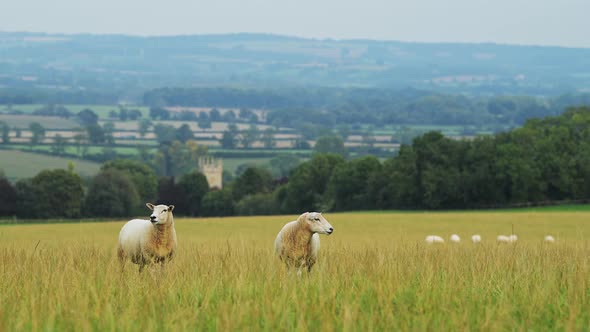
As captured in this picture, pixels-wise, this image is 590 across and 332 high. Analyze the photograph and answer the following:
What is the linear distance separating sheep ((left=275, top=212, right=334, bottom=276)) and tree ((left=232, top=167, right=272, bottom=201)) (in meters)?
152

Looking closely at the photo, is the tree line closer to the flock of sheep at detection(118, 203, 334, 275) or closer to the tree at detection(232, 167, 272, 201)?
the tree at detection(232, 167, 272, 201)

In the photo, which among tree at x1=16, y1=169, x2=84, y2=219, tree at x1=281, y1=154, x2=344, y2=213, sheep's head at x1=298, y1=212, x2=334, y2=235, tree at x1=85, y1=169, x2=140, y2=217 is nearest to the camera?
sheep's head at x1=298, y1=212, x2=334, y2=235

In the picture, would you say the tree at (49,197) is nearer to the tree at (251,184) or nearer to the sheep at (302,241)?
the tree at (251,184)

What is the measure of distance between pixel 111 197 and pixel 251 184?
31826mm

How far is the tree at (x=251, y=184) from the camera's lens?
170 meters

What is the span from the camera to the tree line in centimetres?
10931

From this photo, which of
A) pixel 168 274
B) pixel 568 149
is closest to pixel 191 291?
pixel 168 274

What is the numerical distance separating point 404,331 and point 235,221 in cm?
6418

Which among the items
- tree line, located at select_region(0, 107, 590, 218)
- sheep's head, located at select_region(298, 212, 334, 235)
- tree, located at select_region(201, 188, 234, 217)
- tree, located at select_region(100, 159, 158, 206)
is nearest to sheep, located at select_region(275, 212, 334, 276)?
sheep's head, located at select_region(298, 212, 334, 235)

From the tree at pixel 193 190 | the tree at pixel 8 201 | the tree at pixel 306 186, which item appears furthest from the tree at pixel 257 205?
the tree at pixel 8 201

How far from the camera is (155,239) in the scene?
15.9 meters

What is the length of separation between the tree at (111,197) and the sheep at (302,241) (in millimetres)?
123568

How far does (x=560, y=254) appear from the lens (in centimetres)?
1633

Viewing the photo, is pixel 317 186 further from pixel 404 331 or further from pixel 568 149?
pixel 404 331
